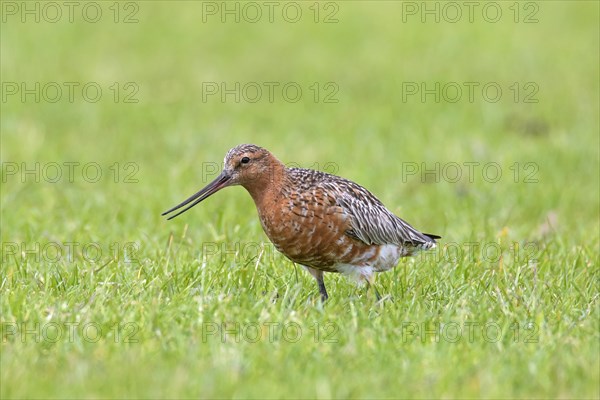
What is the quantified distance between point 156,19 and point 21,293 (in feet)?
35.4

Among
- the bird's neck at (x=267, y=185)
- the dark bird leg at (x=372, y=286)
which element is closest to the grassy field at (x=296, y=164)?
the dark bird leg at (x=372, y=286)

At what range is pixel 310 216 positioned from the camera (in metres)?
6.38

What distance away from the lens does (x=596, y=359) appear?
5.11 metres

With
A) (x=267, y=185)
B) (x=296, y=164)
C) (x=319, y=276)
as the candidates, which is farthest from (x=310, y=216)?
(x=296, y=164)

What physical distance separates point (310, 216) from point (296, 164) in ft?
14.6

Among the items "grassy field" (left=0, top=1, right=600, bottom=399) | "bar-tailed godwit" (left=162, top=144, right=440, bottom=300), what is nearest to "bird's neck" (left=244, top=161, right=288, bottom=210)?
"bar-tailed godwit" (left=162, top=144, right=440, bottom=300)

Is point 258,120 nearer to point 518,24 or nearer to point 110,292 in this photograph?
point 518,24

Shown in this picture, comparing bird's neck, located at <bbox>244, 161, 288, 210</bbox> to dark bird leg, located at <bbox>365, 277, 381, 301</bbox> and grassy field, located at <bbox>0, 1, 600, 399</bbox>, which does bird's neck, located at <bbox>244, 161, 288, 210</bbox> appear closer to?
grassy field, located at <bbox>0, 1, 600, 399</bbox>

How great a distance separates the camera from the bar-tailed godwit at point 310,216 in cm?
635

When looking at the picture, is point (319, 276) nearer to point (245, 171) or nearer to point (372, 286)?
point (372, 286)

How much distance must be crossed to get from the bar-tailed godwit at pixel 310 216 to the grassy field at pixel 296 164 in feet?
0.74

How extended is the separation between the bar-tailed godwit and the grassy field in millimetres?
227

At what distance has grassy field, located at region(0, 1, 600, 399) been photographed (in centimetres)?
505

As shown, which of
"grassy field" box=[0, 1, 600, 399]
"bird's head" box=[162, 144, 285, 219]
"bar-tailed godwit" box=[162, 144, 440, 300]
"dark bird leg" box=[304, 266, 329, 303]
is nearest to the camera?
"grassy field" box=[0, 1, 600, 399]
